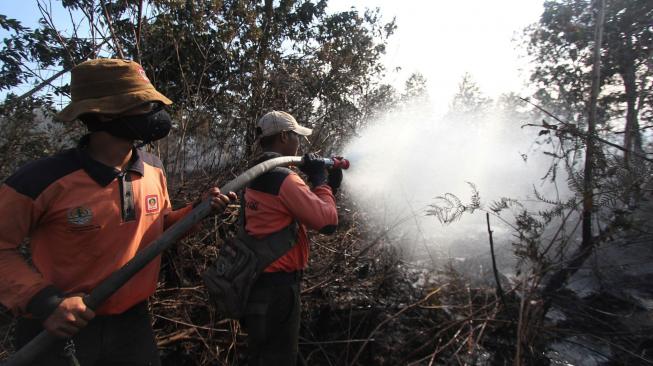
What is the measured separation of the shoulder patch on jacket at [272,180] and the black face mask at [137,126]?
2.39 ft

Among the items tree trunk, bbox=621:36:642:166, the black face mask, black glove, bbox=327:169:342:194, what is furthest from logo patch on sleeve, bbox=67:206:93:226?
tree trunk, bbox=621:36:642:166

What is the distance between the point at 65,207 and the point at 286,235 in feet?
4.12

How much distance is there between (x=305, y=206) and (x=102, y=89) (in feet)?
4.11

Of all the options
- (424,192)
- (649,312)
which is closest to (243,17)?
(649,312)

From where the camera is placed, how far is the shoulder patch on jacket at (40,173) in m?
1.52

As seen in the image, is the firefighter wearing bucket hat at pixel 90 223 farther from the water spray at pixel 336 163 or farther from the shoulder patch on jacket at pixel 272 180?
the water spray at pixel 336 163

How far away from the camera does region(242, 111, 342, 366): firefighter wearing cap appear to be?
236 centimetres

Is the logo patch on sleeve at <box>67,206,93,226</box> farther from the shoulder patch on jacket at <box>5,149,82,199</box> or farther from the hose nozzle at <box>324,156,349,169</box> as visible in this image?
the hose nozzle at <box>324,156,349,169</box>

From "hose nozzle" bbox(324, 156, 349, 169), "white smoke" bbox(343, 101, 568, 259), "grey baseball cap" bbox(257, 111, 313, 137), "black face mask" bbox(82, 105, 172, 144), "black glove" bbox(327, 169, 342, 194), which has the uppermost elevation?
"grey baseball cap" bbox(257, 111, 313, 137)

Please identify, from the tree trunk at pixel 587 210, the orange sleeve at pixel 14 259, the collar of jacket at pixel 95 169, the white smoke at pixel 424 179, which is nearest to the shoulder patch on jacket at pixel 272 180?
the collar of jacket at pixel 95 169

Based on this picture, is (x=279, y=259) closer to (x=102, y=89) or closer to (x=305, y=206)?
(x=305, y=206)

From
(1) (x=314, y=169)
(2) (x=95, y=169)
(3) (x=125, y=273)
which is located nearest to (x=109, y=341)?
(3) (x=125, y=273)

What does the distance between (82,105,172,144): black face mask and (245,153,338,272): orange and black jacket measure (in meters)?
0.76

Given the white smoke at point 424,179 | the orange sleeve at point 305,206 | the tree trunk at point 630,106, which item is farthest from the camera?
the white smoke at point 424,179
